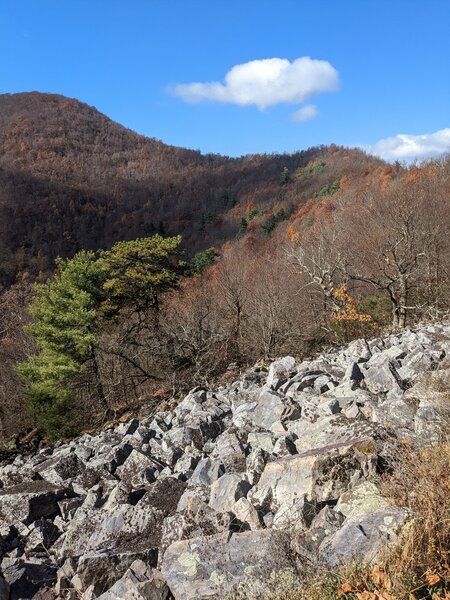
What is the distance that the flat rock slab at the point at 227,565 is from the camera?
3139 mm

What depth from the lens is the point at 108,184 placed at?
133125mm

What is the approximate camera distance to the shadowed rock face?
3.31m

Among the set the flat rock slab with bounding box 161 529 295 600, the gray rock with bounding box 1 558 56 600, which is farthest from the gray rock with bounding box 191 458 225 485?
the gray rock with bounding box 1 558 56 600

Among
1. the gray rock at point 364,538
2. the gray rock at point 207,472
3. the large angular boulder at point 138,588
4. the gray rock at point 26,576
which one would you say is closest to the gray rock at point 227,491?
the gray rock at point 207,472

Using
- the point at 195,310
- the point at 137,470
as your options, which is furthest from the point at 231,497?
the point at 195,310

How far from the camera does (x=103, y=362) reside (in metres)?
20.4

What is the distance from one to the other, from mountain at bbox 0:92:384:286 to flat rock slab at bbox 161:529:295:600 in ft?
248

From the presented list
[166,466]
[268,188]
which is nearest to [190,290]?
[166,466]

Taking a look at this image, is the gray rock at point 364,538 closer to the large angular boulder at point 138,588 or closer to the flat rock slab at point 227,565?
the flat rock slab at point 227,565

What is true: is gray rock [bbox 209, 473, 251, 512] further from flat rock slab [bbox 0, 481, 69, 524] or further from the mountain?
the mountain

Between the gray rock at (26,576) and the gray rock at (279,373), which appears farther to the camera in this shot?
the gray rock at (279,373)

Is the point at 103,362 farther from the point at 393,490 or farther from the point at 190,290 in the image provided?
the point at 393,490

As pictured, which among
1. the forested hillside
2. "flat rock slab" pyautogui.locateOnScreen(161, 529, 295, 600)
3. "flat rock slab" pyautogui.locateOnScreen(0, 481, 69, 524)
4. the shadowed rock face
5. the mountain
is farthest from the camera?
the mountain

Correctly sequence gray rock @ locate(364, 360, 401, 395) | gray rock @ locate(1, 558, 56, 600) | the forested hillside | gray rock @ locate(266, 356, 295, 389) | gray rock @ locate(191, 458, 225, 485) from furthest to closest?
the forested hillside < gray rock @ locate(266, 356, 295, 389) < gray rock @ locate(364, 360, 401, 395) < gray rock @ locate(191, 458, 225, 485) < gray rock @ locate(1, 558, 56, 600)
